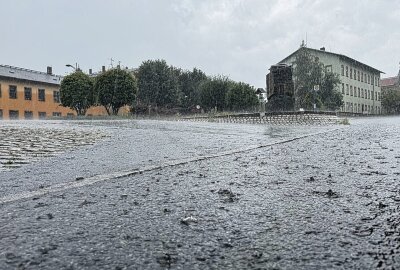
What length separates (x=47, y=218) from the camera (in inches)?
108

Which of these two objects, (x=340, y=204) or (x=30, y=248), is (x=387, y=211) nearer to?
(x=340, y=204)

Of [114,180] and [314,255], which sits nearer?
[314,255]

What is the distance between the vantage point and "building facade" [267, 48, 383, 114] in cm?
6675

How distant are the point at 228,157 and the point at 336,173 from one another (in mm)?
2088

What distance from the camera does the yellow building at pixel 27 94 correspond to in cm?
4847

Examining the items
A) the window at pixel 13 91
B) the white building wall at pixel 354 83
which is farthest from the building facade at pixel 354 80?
the window at pixel 13 91

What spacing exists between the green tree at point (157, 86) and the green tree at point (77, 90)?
16.8 metres

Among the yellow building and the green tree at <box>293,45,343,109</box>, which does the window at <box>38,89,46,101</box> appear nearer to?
the yellow building

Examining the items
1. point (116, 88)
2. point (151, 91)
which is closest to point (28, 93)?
point (151, 91)

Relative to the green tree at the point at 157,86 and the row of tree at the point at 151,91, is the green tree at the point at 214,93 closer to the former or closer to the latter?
the row of tree at the point at 151,91

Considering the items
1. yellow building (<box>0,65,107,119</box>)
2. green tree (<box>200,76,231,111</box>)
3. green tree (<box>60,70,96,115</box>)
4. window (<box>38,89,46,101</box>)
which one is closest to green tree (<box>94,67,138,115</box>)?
green tree (<box>60,70,96,115</box>)

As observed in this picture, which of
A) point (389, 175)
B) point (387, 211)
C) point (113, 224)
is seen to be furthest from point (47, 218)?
point (389, 175)

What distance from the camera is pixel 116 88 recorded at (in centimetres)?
3450

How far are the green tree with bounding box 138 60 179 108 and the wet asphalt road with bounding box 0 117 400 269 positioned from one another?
164 feet
